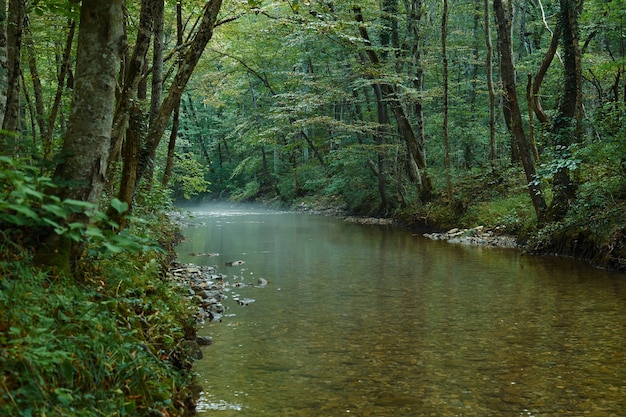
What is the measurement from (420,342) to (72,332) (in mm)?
4067

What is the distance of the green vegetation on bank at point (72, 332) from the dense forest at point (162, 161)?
13mm

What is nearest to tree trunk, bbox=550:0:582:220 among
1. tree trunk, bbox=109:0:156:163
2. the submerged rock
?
the submerged rock

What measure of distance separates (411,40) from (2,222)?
69.5 ft

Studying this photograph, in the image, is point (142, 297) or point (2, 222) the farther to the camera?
point (142, 297)

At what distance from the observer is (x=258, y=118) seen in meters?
33.1

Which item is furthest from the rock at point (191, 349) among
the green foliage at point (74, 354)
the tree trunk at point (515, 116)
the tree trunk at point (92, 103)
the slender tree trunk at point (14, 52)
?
the tree trunk at point (515, 116)

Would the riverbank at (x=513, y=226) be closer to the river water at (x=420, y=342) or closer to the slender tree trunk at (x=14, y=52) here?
the river water at (x=420, y=342)

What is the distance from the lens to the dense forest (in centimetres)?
310

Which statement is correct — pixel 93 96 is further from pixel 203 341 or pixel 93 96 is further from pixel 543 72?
pixel 543 72

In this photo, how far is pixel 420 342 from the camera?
6.15 metres

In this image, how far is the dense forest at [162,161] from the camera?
310 centimetres

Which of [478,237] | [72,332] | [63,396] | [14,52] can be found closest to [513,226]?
[478,237]

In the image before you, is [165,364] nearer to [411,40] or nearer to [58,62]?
[58,62]

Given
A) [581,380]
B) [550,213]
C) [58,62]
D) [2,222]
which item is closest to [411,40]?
[550,213]
